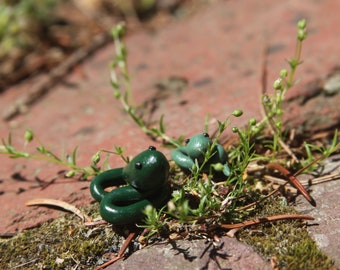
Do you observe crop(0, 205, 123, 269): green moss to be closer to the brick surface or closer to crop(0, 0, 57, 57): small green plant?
the brick surface

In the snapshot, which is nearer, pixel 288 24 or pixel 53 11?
pixel 288 24

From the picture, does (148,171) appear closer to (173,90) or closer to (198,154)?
(198,154)

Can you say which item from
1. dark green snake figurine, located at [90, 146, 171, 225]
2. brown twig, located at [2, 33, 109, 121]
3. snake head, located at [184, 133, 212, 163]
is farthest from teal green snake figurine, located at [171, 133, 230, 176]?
brown twig, located at [2, 33, 109, 121]

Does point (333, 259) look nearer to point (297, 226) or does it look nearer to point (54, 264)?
point (297, 226)

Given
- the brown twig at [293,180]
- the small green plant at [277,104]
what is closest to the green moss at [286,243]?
the brown twig at [293,180]

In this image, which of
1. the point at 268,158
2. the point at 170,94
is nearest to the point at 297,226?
the point at 268,158

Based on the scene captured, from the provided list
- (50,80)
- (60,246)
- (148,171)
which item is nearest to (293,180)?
(148,171)

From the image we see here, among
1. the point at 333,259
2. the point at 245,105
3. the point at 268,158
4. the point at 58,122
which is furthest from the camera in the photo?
the point at 58,122
